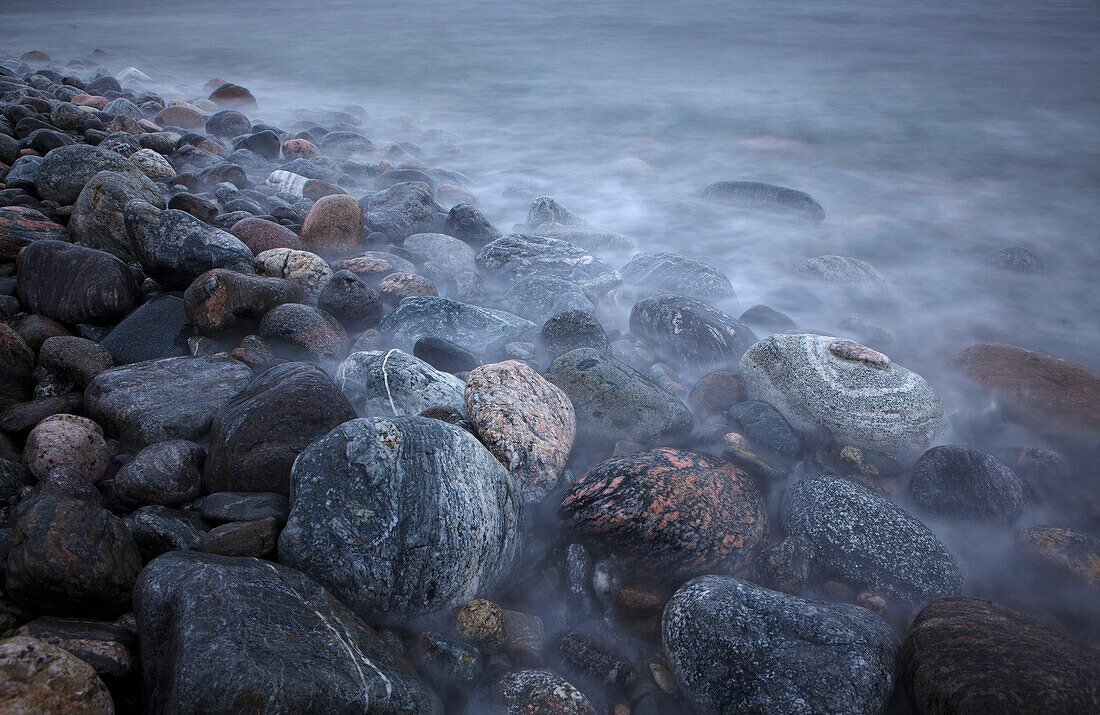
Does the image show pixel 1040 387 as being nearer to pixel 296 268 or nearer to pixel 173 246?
pixel 296 268

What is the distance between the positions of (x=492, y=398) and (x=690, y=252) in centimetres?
585

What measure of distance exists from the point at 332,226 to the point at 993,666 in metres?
5.85

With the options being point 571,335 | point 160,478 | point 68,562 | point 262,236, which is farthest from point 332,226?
point 68,562

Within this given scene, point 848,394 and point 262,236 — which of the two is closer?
point 848,394

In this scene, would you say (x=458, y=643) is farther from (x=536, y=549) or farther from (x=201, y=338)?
(x=201, y=338)

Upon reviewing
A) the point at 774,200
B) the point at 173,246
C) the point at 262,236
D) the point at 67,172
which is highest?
the point at 67,172

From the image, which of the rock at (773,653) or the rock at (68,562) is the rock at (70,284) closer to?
the rock at (68,562)

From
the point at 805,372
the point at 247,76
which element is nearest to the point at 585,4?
the point at 247,76

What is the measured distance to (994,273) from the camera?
25.7ft

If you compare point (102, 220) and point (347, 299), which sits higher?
point (102, 220)

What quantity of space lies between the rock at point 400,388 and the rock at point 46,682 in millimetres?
1752

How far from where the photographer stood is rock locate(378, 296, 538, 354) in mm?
4387

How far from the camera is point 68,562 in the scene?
6.23ft

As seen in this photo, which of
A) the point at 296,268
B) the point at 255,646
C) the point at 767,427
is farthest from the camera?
the point at 296,268
